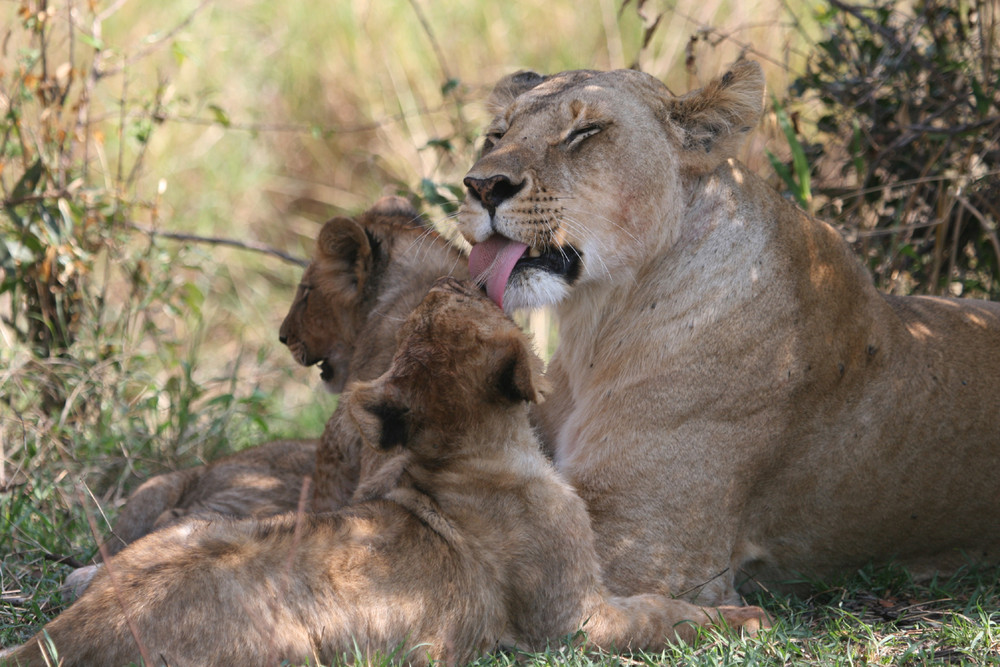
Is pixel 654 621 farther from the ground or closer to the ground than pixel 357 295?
closer to the ground

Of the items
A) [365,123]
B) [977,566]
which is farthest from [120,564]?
[365,123]

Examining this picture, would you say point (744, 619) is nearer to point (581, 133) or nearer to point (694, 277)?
point (694, 277)

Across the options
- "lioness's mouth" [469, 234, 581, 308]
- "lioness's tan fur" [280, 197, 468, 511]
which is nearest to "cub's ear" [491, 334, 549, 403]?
"lioness's mouth" [469, 234, 581, 308]

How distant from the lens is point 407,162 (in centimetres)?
893

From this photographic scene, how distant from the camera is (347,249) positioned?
4.39m

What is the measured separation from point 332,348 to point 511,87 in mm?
1228

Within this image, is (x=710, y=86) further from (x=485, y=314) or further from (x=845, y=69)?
(x=845, y=69)

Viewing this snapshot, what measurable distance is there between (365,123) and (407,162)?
2.49 ft

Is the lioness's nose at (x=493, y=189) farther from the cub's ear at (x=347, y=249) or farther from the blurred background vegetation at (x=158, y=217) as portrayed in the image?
the blurred background vegetation at (x=158, y=217)

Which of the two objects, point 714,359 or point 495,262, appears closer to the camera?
point 495,262

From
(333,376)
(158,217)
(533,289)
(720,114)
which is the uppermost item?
(158,217)

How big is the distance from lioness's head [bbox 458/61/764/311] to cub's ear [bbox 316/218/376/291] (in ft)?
2.59

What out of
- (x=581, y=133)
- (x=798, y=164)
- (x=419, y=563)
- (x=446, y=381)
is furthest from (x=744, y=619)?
(x=798, y=164)

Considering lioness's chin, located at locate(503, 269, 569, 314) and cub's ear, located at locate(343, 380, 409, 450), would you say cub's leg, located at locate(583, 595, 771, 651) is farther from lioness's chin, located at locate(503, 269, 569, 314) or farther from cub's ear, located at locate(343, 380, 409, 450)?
lioness's chin, located at locate(503, 269, 569, 314)
